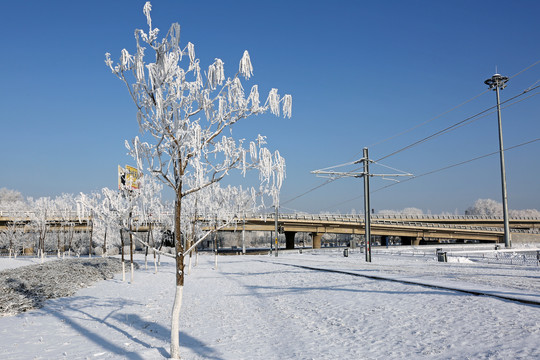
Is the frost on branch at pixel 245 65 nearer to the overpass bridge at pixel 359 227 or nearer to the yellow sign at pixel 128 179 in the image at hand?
the yellow sign at pixel 128 179

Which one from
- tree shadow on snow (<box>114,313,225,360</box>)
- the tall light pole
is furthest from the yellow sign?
the tall light pole

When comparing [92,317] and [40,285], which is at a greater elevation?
[40,285]

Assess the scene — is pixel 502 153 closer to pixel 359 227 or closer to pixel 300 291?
pixel 300 291

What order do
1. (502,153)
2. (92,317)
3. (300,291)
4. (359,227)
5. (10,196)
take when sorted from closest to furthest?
(92,317), (300,291), (502,153), (359,227), (10,196)

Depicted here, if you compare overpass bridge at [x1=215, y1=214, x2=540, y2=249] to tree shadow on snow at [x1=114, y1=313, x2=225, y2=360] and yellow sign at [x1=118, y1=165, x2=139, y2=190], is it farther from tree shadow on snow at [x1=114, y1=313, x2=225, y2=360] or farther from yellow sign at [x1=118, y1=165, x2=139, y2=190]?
tree shadow on snow at [x1=114, y1=313, x2=225, y2=360]

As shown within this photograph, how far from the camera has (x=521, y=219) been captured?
10725cm

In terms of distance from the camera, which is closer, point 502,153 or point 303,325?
point 303,325

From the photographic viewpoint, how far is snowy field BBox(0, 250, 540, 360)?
9914 millimetres

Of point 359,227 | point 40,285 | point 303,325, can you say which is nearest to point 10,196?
point 359,227

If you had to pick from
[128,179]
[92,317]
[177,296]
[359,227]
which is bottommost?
[92,317]

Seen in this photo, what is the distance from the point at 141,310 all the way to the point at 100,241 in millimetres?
79520

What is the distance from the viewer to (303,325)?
507 inches

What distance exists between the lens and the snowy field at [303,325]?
991 cm

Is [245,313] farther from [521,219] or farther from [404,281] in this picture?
[521,219]
